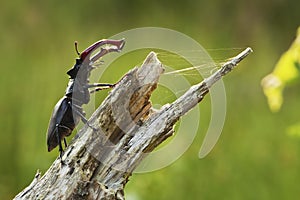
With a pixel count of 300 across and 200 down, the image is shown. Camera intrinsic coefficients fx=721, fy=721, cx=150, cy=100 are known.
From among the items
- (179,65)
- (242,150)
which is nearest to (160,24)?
(242,150)

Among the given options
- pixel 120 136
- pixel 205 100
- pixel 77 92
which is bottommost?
pixel 120 136

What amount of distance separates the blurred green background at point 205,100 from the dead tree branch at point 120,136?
2.95ft

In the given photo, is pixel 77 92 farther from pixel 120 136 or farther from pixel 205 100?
pixel 205 100

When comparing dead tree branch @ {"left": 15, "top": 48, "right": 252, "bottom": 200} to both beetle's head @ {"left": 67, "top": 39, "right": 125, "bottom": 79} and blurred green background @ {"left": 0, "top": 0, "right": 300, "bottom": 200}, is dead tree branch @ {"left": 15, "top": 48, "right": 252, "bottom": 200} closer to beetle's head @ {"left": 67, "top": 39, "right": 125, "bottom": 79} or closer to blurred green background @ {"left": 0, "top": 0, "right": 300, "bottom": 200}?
beetle's head @ {"left": 67, "top": 39, "right": 125, "bottom": 79}

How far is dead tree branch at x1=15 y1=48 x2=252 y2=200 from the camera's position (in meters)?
1.34

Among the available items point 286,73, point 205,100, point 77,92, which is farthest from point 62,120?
point 205,100

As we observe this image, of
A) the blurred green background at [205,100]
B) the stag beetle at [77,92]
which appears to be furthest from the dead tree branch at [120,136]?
the blurred green background at [205,100]

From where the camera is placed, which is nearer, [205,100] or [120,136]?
[120,136]

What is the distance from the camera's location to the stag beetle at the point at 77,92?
141 cm

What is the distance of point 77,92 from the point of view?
1441mm

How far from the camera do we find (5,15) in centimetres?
447

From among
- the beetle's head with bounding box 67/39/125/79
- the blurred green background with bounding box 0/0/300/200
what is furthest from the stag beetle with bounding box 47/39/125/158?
the blurred green background with bounding box 0/0/300/200

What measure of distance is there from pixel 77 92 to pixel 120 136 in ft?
0.44

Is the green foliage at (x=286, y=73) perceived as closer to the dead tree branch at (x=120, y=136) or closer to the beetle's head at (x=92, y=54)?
the dead tree branch at (x=120, y=136)
